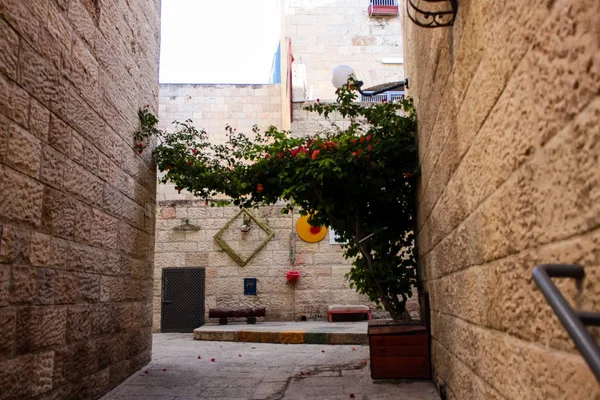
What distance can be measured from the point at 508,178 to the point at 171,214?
25.8 feet

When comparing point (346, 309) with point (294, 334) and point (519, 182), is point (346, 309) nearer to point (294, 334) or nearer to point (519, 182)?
point (294, 334)

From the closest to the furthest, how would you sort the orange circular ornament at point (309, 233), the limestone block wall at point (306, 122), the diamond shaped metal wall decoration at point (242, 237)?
the orange circular ornament at point (309, 233) < the diamond shaped metal wall decoration at point (242, 237) < the limestone block wall at point (306, 122)

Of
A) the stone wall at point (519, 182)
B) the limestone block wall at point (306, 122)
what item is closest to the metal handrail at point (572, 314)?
the stone wall at point (519, 182)

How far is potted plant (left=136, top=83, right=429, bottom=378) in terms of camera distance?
452cm

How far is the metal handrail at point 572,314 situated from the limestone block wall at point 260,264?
24.2 feet

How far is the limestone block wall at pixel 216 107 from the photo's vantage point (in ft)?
41.4

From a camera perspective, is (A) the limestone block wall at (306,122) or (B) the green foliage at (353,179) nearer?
(B) the green foliage at (353,179)

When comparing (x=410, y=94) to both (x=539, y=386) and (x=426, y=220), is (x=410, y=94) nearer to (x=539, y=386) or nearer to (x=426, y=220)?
(x=426, y=220)

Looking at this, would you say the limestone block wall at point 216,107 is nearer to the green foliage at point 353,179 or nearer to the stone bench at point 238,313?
the stone bench at point 238,313

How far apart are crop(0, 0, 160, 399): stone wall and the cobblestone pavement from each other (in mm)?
294

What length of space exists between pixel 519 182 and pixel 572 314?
1.76 ft

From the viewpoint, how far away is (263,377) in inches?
172

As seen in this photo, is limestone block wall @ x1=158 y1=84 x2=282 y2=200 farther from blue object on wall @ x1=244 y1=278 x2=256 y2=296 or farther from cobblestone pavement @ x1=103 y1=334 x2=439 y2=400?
cobblestone pavement @ x1=103 y1=334 x2=439 y2=400

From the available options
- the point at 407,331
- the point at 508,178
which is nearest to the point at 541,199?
the point at 508,178
